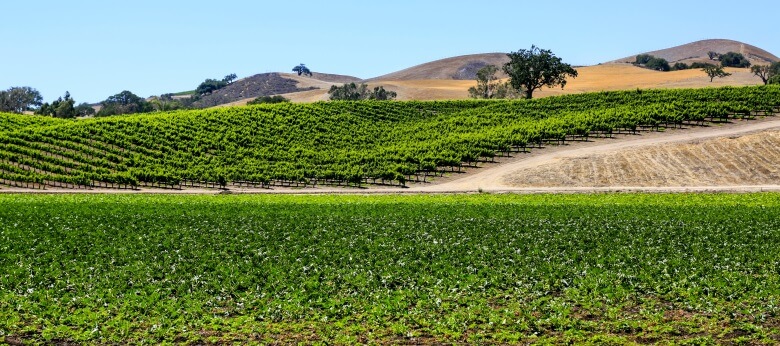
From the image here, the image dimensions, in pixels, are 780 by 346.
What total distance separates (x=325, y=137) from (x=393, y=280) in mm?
91691

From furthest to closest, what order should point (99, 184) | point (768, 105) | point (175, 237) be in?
point (768, 105), point (99, 184), point (175, 237)

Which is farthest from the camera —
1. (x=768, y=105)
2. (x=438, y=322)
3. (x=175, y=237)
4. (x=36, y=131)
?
(x=768, y=105)

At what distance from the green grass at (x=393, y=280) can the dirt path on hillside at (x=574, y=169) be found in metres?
30.8

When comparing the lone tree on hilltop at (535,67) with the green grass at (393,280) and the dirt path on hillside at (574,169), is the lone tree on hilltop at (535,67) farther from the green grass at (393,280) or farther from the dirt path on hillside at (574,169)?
the green grass at (393,280)

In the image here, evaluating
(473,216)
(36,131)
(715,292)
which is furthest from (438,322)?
(36,131)

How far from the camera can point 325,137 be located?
116938mm

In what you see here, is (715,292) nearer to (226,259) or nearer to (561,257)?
(561,257)

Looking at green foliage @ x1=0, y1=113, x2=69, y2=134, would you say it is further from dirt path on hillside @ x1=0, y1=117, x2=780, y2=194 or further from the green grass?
the green grass

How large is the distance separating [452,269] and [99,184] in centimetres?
6931

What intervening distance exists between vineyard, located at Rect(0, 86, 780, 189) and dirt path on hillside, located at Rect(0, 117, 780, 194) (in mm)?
3203

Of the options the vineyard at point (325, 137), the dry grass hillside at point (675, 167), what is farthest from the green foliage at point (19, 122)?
the dry grass hillside at point (675, 167)

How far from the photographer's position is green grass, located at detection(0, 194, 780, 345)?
20641 mm

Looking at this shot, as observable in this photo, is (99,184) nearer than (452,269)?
No

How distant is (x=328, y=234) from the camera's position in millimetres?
36906
